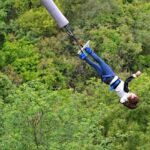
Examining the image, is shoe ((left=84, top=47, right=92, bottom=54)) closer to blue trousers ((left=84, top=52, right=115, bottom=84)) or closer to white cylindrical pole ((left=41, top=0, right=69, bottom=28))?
blue trousers ((left=84, top=52, right=115, bottom=84))

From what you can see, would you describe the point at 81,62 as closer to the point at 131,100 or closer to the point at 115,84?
the point at 131,100

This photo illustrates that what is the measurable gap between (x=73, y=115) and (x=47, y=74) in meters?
9.56

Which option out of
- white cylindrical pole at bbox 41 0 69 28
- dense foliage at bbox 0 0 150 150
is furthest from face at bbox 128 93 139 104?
dense foliage at bbox 0 0 150 150

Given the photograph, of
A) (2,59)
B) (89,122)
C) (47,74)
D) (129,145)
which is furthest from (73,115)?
(2,59)

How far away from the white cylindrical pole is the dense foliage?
6.33 m

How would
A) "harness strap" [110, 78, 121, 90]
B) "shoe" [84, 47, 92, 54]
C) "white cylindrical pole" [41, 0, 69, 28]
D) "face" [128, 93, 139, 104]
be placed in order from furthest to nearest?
"face" [128, 93, 139, 104] < "harness strap" [110, 78, 121, 90] < "shoe" [84, 47, 92, 54] < "white cylindrical pole" [41, 0, 69, 28]

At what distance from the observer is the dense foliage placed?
1147 centimetres

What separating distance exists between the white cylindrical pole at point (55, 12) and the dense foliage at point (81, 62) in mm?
6333

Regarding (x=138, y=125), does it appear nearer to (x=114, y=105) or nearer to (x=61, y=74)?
(x=114, y=105)

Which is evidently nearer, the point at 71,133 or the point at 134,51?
the point at 71,133

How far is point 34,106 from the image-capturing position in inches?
387

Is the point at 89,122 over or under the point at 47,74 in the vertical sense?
under

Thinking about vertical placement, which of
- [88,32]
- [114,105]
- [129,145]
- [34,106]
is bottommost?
[129,145]

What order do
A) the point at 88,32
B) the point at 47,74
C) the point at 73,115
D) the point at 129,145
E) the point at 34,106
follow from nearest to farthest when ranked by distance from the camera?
the point at 34,106
the point at 73,115
the point at 129,145
the point at 47,74
the point at 88,32
